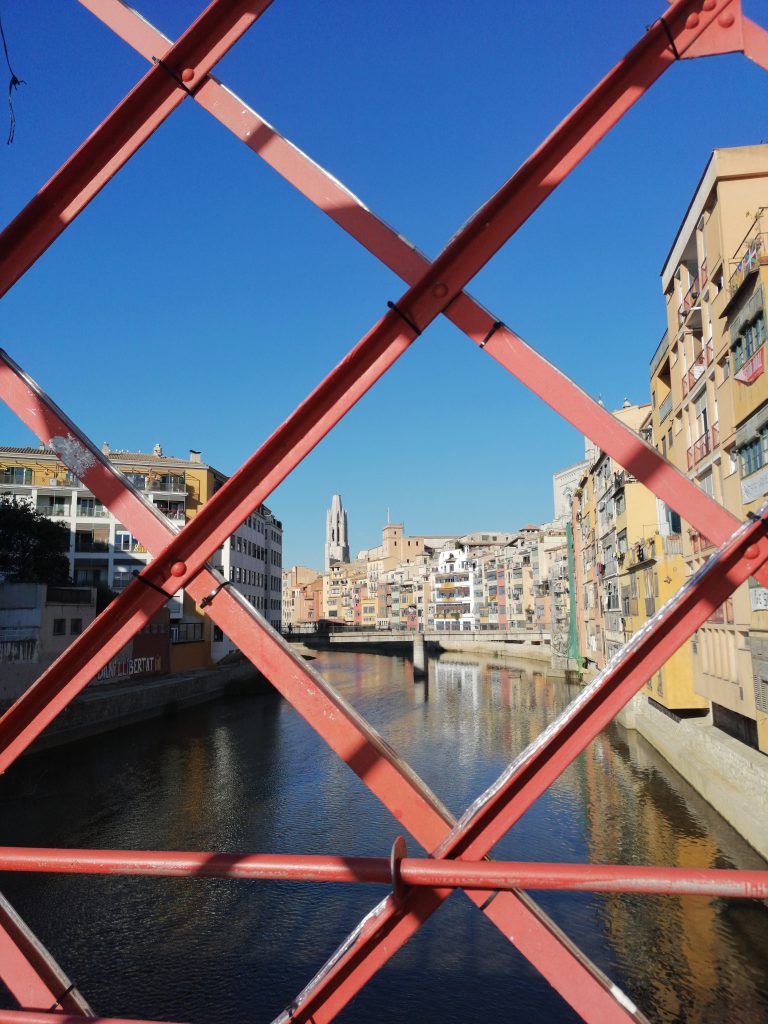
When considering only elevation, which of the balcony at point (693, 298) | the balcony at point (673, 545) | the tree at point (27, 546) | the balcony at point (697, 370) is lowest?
the balcony at point (673, 545)

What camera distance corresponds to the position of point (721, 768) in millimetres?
17547

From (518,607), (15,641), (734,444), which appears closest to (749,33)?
(734,444)

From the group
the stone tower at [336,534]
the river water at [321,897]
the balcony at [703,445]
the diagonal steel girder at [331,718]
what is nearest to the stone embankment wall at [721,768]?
the river water at [321,897]

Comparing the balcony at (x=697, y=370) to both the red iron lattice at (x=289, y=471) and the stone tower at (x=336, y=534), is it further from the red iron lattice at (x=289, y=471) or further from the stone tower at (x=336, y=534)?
the stone tower at (x=336, y=534)

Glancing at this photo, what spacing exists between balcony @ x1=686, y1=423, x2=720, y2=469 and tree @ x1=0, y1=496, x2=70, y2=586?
30.3 metres

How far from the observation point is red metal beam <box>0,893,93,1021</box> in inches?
77.2

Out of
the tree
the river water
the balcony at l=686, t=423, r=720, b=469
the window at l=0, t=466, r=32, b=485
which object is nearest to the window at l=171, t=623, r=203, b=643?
the tree

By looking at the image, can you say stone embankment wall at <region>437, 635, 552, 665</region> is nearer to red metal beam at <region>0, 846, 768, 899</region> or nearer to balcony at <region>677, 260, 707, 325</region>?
balcony at <region>677, 260, 707, 325</region>

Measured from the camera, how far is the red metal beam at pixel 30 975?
1962 mm

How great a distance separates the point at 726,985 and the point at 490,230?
41.0ft

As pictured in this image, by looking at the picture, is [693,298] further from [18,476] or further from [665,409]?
[18,476]

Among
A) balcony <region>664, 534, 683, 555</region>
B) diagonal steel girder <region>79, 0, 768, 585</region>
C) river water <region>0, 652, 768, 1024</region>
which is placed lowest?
river water <region>0, 652, 768, 1024</region>

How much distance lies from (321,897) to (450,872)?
47.3 ft

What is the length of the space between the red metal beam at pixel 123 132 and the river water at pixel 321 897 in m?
11.0
